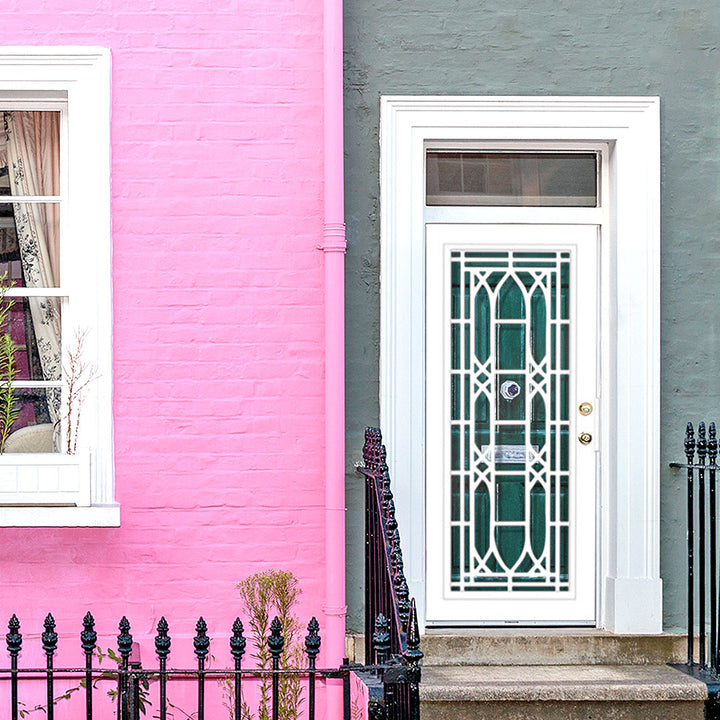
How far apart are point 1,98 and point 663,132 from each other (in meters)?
3.17

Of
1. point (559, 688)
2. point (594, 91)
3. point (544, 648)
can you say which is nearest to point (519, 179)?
point (594, 91)

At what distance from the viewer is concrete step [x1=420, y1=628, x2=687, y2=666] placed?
5.31m

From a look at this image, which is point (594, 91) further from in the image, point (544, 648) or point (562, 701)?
point (562, 701)

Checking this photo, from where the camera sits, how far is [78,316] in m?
5.36

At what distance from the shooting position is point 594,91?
215 inches

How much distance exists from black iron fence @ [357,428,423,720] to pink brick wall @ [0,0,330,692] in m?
0.49

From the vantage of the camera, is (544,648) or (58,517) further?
(544,648)

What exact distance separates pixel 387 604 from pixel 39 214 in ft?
8.48

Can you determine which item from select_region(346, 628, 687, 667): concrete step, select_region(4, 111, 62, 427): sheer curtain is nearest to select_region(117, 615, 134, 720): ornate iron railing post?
select_region(346, 628, 687, 667): concrete step

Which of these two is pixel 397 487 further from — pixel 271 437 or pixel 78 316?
pixel 78 316

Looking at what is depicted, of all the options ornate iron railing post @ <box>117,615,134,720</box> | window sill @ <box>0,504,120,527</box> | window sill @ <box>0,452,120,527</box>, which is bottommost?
ornate iron railing post @ <box>117,615,134,720</box>

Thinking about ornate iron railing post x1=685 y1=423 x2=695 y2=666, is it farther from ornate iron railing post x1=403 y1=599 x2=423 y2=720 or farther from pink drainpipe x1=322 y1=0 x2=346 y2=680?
ornate iron railing post x1=403 y1=599 x2=423 y2=720

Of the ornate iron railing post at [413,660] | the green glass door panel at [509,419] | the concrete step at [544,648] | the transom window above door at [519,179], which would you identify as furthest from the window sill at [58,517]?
the transom window above door at [519,179]

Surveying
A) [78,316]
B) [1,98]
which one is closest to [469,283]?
[78,316]
